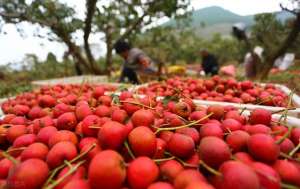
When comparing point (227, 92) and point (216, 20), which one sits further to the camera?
→ point (216, 20)

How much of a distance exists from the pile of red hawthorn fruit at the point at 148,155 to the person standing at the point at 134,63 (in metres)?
3.72

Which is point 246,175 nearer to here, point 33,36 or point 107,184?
point 107,184

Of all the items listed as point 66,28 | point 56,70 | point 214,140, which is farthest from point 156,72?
point 56,70

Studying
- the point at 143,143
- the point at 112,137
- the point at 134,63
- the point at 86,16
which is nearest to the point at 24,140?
the point at 112,137

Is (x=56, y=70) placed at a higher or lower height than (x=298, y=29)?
lower

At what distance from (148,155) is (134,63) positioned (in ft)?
14.2

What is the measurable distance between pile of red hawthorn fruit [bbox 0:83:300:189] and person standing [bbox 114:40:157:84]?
12.2 feet

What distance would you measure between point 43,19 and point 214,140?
672cm

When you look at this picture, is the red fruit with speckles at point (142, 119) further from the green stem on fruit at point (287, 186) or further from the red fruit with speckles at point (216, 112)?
the green stem on fruit at point (287, 186)

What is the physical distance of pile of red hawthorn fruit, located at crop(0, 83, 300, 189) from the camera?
0.88 meters

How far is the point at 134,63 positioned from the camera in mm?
5285

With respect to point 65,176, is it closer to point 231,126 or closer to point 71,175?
point 71,175

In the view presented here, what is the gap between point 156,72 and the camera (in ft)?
16.6

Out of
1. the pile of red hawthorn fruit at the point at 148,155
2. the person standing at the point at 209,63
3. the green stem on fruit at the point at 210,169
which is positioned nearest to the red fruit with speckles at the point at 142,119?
the pile of red hawthorn fruit at the point at 148,155
